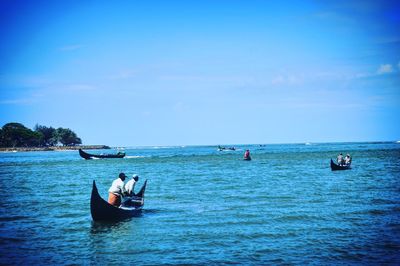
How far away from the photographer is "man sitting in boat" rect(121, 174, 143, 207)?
17.3 metres

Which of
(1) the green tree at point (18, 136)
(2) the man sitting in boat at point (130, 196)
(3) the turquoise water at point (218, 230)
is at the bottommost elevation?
(3) the turquoise water at point (218, 230)

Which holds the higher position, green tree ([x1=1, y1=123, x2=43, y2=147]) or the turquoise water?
green tree ([x1=1, y1=123, x2=43, y2=147])

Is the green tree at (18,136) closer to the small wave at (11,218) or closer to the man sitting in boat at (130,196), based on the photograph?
the small wave at (11,218)

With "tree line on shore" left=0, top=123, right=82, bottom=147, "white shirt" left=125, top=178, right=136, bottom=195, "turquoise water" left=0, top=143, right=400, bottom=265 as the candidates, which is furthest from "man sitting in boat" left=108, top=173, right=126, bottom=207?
"tree line on shore" left=0, top=123, right=82, bottom=147

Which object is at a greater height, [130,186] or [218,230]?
[130,186]

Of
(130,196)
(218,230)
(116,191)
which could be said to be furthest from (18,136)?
(218,230)

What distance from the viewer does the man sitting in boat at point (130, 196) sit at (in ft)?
56.8

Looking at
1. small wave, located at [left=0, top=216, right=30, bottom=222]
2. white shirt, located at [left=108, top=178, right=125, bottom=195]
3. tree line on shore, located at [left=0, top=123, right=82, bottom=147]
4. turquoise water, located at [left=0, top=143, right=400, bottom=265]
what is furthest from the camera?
tree line on shore, located at [left=0, top=123, right=82, bottom=147]

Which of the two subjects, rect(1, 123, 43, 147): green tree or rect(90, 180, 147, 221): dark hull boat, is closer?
rect(90, 180, 147, 221): dark hull boat

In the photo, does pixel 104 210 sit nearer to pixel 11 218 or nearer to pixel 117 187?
pixel 117 187

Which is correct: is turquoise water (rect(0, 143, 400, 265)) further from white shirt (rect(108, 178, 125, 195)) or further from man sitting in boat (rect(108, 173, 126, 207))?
white shirt (rect(108, 178, 125, 195))

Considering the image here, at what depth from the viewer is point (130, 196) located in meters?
17.6

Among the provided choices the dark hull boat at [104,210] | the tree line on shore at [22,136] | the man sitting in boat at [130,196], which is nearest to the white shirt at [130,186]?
the man sitting in boat at [130,196]

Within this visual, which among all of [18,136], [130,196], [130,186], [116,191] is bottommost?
[130,196]
